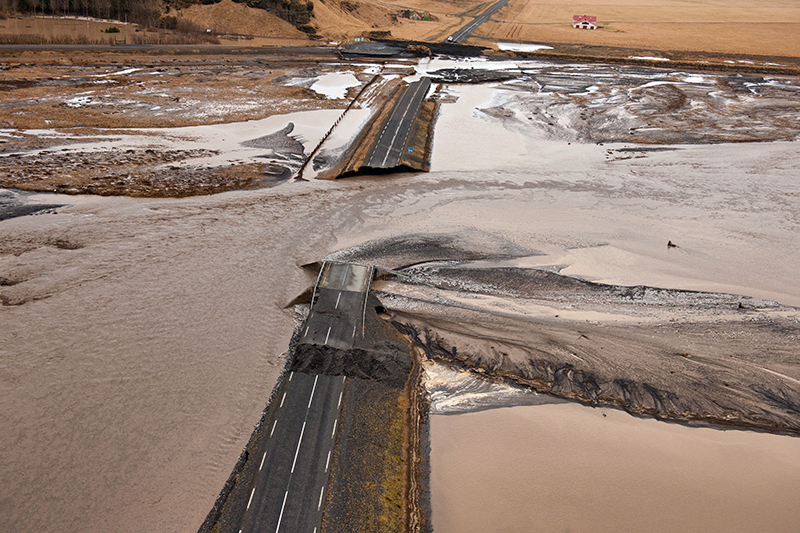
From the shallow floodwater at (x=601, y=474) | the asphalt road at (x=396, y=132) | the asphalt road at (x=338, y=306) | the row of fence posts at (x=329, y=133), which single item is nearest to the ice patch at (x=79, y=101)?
the row of fence posts at (x=329, y=133)

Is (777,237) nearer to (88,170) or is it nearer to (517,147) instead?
(517,147)

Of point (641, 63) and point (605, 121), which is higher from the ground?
point (641, 63)

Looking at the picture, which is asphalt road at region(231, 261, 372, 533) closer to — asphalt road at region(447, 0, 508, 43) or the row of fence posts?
the row of fence posts

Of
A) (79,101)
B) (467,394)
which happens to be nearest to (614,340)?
(467,394)

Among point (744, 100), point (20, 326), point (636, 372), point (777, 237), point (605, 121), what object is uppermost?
point (744, 100)

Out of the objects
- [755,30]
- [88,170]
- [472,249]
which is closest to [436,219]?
[472,249]

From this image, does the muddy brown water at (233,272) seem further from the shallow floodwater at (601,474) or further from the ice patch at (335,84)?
the ice patch at (335,84)
